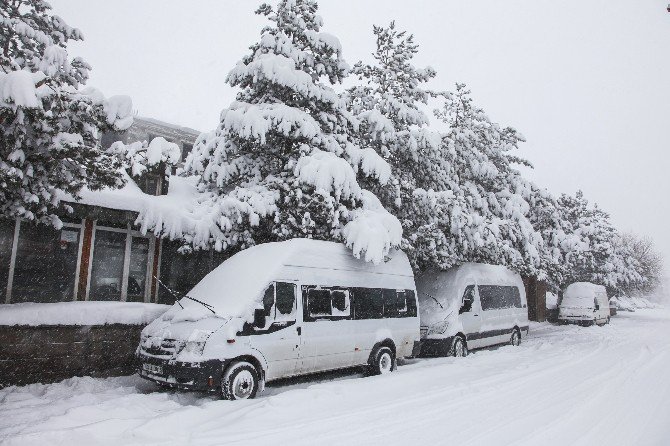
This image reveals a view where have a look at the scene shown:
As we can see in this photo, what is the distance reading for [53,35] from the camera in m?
13.5

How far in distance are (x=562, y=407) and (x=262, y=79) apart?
9.38 m

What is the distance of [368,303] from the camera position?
971 cm

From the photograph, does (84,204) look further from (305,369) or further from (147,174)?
(305,369)

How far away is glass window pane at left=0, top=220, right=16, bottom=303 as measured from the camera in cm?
1110

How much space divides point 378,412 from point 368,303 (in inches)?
145

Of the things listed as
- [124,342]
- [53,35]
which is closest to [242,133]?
[124,342]

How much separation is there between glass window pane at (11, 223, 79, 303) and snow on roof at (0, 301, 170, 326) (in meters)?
2.51

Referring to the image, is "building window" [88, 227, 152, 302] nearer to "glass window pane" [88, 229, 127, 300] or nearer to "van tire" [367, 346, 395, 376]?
"glass window pane" [88, 229, 127, 300]

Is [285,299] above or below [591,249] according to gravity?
below

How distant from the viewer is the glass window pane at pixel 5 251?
11102 millimetres

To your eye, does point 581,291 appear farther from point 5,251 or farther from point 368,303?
point 5,251

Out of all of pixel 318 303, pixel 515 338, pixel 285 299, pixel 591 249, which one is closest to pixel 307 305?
pixel 318 303

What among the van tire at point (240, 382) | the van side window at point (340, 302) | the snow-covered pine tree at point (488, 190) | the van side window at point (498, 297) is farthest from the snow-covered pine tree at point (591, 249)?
the van tire at point (240, 382)

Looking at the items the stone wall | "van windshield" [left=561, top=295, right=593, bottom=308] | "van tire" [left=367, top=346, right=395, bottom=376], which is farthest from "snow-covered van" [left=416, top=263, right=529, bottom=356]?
"van windshield" [left=561, top=295, right=593, bottom=308]
